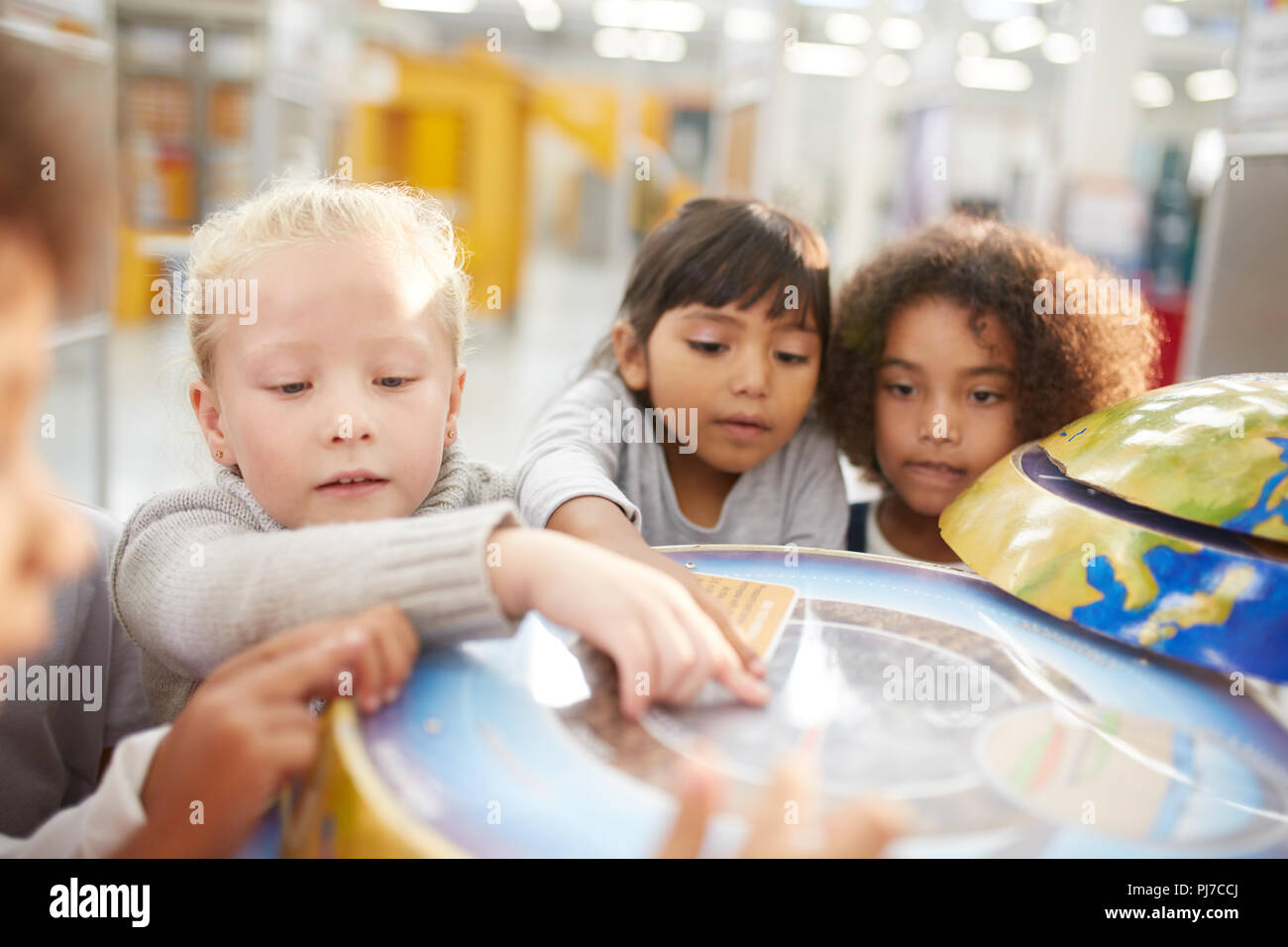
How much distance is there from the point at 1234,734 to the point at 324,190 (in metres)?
0.76

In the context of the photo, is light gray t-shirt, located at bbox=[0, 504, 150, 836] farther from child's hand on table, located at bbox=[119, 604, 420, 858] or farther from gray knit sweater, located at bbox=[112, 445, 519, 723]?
child's hand on table, located at bbox=[119, 604, 420, 858]

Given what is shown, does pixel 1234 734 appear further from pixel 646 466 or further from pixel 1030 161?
pixel 1030 161

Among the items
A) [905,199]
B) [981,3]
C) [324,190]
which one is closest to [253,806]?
[324,190]

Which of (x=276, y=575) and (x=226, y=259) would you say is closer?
(x=276, y=575)

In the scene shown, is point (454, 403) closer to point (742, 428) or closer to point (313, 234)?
point (313, 234)

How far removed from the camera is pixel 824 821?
0.42 meters

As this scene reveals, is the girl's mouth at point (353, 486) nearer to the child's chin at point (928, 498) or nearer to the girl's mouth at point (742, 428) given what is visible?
the girl's mouth at point (742, 428)

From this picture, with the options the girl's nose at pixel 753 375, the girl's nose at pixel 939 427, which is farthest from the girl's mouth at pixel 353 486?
the girl's nose at pixel 939 427

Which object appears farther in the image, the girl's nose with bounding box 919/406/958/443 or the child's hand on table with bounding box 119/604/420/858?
the girl's nose with bounding box 919/406/958/443

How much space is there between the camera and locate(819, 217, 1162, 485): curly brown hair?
1.07 m

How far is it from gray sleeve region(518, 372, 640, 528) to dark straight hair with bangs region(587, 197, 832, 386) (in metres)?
0.14

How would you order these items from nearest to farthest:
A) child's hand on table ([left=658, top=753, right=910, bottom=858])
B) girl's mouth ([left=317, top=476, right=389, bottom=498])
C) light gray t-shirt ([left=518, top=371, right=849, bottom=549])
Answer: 1. child's hand on table ([left=658, top=753, right=910, bottom=858])
2. girl's mouth ([left=317, top=476, right=389, bottom=498])
3. light gray t-shirt ([left=518, top=371, right=849, bottom=549])

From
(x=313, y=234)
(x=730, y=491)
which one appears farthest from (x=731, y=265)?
(x=313, y=234)

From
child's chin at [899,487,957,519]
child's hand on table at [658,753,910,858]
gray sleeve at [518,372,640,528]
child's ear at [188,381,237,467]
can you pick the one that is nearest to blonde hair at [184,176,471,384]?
child's ear at [188,381,237,467]
